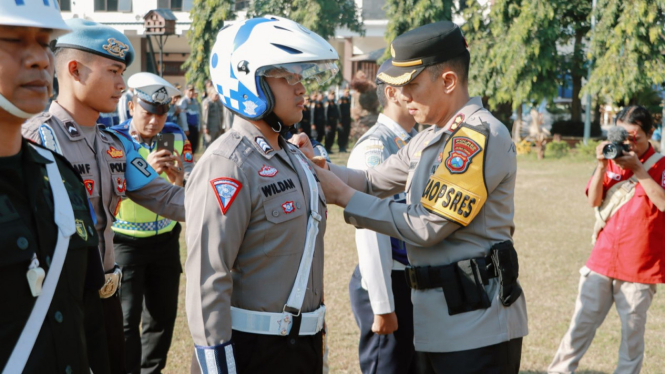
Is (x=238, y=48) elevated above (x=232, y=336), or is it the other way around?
(x=238, y=48)

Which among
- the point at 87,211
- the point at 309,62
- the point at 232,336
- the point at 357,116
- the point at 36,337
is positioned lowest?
the point at 357,116

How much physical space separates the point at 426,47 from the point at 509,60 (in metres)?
21.0

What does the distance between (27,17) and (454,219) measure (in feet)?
5.96

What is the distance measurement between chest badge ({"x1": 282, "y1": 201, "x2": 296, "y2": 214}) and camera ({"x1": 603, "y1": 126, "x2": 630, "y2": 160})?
9.85 feet

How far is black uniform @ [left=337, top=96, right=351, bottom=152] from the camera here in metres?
25.4

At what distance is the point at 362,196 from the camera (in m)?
3.17

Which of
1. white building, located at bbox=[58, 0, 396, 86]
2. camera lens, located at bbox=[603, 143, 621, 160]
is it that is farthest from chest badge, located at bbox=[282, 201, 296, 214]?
white building, located at bbox=[58, 0, 396, 86]

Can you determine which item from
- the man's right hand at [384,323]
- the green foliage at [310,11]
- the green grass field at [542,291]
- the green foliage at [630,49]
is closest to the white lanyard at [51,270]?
the man's right hand at [384,323]

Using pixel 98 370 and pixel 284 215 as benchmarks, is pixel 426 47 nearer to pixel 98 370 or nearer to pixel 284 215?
pixel 284 215

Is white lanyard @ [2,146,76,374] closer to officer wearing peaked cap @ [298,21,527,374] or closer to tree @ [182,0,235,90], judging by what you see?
officer wearing peaked cap @ [298,21,527,374]

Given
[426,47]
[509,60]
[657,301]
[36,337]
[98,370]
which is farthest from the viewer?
[509,60]

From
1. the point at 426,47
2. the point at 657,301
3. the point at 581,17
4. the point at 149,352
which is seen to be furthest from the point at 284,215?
the point at 581,17

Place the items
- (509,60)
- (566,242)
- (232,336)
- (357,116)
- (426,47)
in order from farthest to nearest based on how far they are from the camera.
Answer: (357,116) < (509,60) < (566,242) < (426,47) < (232,336)

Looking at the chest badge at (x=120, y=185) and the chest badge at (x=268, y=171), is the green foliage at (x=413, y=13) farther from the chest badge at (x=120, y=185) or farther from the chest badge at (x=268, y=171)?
the chest badge at (x=268, y=171)
